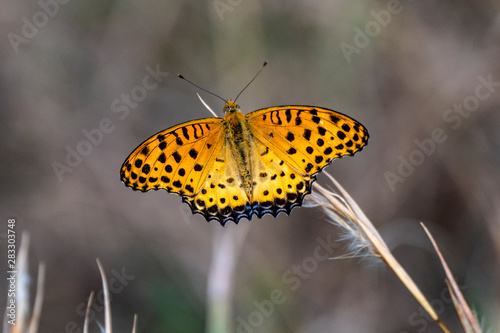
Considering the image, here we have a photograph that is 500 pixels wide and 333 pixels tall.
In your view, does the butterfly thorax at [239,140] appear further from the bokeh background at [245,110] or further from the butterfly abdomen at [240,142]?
the bokeh background at [245,110]

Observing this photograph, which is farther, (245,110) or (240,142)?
(245,110)

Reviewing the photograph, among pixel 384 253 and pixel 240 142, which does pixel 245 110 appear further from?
pixel 384 253

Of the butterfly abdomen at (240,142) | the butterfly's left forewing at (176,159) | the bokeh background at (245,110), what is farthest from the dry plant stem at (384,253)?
the bokeh background at (245,110)

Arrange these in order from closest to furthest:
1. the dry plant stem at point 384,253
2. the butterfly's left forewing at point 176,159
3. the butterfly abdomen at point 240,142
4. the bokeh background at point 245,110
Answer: the dry plant stem at point 384,253
the butterfly's left forewing at point 176,159
the butterfly abdomen at point 240,142
the bokeh background at point 245,110

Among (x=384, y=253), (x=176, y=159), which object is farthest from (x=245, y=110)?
(x=384, y=253)

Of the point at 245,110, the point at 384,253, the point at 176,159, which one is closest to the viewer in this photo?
the point at 384,253

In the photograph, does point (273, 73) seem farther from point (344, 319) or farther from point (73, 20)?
point (344, 319)
